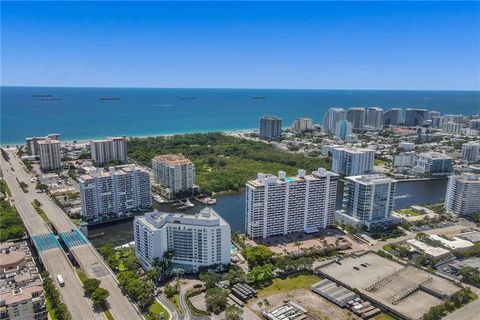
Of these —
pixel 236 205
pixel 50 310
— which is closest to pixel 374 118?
pixel 236 205

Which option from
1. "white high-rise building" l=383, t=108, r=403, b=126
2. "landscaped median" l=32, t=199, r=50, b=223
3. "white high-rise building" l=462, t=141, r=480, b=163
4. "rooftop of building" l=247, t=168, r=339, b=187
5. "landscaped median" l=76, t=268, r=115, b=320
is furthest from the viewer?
"white high-rise building" l=383, t=108, r=403, b=126

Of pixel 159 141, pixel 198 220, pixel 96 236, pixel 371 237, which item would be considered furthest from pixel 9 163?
pixel 371 237

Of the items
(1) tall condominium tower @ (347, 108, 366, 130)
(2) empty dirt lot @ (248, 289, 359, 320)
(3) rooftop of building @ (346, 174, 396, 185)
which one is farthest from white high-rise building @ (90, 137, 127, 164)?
(1) tall condominium tower @ (347, 108, 366, 130)

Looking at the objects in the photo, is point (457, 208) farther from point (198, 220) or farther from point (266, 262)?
point (198, 220)

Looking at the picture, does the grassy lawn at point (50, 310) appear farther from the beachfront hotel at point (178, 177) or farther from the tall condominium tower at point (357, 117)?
the tall condominium tower at point (357, 117)

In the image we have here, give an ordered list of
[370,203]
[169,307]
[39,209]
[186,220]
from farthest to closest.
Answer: [39,209], [370,203], [186,220], [169,307]

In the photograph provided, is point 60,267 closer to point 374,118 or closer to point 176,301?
point 176,301

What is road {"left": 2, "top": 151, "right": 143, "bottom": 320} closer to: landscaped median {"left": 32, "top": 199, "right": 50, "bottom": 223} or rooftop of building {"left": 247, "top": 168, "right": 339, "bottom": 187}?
landscaped median {"left": 32, "top": 199, "right": 50, "bottom": 223}
